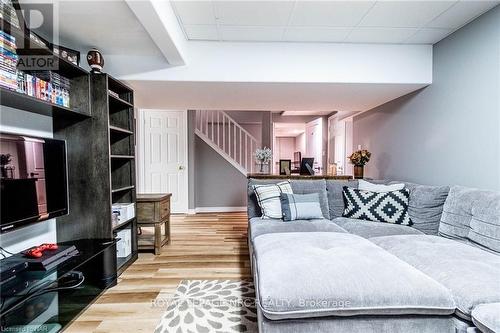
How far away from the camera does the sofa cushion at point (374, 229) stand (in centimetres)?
221

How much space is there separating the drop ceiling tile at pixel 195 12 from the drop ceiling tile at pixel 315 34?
78cm

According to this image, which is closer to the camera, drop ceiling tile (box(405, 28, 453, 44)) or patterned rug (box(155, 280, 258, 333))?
patterned rug (box(155, 280, 258, 333))

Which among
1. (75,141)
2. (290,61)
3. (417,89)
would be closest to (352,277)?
(290,61)

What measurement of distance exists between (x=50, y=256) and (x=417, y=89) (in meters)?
3.89

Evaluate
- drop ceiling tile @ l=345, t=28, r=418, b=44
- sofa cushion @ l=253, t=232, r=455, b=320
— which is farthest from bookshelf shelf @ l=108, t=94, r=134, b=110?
drop ceiling tile @ l=345, t=28, r=418, b=44

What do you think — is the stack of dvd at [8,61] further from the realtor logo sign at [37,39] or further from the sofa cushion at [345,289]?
the sofa cushion at [345,289]

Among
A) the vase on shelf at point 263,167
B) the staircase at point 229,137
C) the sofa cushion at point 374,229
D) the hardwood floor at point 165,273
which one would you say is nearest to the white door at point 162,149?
the staircase at point 229,137

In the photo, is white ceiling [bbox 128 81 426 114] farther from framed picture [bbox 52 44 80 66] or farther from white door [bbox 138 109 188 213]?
white door [bbox 138 109 188 213]

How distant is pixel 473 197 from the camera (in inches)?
76.6

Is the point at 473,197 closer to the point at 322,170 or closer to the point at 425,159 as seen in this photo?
the point at 425,159

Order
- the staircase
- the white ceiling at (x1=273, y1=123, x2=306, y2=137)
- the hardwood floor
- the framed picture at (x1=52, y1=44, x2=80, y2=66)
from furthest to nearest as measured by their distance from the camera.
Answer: the white ceiling at (x1=273, y1=123, x2=306, y2=137) < the staircase < the framed picture at (x1=52, y1=44, x2=80, y2=66) < the hardwood floor

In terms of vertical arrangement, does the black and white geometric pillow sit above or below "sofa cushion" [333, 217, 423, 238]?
above

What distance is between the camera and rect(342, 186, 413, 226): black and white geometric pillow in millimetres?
2467

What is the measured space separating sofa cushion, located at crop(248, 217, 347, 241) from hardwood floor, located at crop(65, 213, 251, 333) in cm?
48
